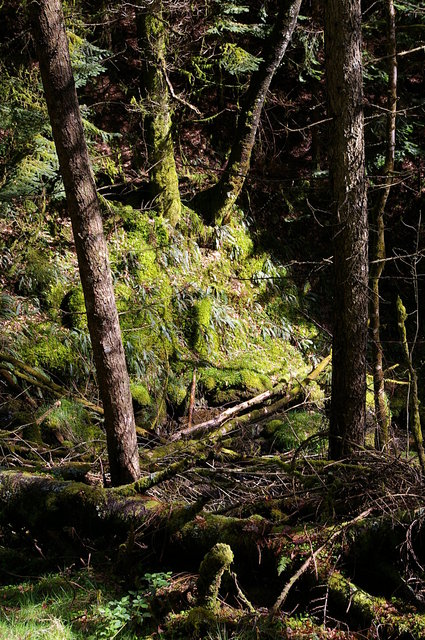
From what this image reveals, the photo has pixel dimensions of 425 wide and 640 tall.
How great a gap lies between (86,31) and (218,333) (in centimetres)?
572

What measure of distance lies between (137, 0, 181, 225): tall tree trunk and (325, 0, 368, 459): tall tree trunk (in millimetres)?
6667

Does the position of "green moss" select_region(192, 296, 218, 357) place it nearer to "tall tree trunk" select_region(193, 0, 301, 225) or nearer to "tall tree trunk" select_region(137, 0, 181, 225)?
"tall tree trunk" select_region(137, 0, 181, 225)

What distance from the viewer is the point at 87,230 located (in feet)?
14.9

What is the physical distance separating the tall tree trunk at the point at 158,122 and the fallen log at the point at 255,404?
412cm

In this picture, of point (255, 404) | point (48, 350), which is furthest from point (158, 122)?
point (255, 404)

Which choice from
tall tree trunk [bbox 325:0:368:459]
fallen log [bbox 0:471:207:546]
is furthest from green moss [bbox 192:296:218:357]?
tall tree trunk [bbox 325:0:368:459]

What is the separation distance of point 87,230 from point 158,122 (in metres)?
6.91

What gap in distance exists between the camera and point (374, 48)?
14.1m

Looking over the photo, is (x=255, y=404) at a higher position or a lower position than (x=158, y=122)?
lower

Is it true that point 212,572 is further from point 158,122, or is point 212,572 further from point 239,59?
point 239,59

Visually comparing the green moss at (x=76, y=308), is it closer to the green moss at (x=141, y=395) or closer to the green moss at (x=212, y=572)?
the green moss at (x=141, y=395)

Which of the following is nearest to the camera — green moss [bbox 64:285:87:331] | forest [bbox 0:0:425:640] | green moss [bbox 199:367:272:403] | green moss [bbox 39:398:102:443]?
forest [bbox 0:0:425:640]

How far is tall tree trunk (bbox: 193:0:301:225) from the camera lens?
10.4 m

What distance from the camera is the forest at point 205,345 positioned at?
371cm
